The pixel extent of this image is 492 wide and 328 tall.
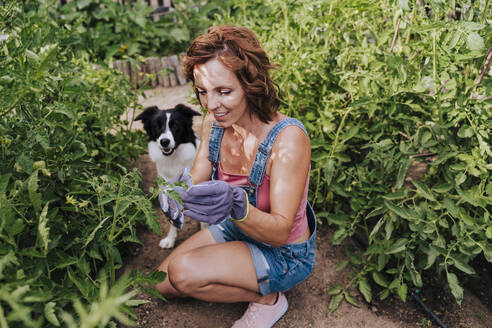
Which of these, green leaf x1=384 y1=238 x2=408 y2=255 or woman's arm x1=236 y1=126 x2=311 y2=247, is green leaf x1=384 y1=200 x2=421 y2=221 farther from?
woman's arm x1=236 y1=126 x2=311 y2=247

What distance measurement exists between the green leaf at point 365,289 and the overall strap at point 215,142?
1.07m

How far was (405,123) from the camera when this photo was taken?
1957mm

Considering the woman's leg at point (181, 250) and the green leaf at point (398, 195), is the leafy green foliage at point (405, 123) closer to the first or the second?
the green leaf at point (398, 195)

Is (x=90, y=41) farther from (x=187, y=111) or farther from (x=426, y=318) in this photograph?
(x=426, y=318)

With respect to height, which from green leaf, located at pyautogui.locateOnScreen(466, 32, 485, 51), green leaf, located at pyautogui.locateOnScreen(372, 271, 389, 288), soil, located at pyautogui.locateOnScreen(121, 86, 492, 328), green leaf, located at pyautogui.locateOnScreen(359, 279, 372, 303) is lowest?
soil, located at pyautogui.locateOnScreen(121, 86, 492, 328)

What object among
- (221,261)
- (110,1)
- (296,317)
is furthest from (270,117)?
(110,1)

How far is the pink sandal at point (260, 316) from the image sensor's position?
→ 188 centimetres

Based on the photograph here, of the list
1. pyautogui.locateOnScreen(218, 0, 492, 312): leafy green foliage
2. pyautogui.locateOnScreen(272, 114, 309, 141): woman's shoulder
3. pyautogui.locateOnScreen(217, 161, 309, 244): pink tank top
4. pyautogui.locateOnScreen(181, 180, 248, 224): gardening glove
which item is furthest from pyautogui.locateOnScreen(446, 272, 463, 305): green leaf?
pyautogui.locateOnScreen(181, 180, 248, 224): gardening glove

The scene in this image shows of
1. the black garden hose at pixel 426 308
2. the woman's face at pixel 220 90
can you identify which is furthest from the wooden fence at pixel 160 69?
the black garden hose at pixel 426 308

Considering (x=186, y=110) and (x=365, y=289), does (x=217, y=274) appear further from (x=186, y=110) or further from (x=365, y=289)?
(x=186, y=110)

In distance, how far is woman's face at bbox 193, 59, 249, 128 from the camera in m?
1.54

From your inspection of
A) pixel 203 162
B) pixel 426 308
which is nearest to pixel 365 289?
pixel 426 308

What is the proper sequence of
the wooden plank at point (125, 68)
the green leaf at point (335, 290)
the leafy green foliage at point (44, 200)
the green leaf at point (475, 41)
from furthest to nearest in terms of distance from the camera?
the wooden plank at point (125, 68) < the green leaf at point (335, 290) < the green leaf at point (475, 41) < the leafy green foliage at point (44, 200)

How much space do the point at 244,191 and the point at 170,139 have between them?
3.62 feet
